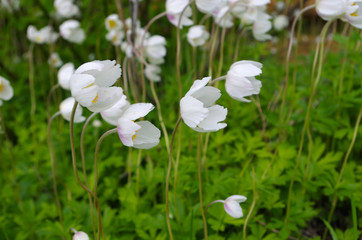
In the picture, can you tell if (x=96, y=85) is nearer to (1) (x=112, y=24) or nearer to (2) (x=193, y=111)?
(2) (x=193, y=111)

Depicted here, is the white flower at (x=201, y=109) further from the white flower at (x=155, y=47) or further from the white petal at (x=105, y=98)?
the white flower at (x=155, y=47)

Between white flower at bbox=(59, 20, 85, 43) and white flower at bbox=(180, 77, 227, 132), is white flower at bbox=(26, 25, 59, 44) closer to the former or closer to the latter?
white flower at bbox=(59, 20, 85, 43)

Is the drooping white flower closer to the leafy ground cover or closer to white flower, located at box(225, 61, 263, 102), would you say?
the leafy ground cover

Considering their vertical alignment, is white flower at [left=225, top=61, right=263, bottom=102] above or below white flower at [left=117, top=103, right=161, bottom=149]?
above

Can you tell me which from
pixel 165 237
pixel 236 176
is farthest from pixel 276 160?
pixel 165 237

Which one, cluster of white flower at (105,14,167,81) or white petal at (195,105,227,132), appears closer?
white petal at (195,105,227,132)

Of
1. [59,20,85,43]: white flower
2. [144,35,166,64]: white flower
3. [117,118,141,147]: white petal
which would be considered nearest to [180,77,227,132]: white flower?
[117,118,141,147]: white petal

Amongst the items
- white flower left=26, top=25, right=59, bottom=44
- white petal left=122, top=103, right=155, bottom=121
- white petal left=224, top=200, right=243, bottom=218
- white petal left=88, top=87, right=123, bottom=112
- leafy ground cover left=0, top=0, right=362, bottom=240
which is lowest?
leafy ground cover left=0, top=0, right=362, bottom=240

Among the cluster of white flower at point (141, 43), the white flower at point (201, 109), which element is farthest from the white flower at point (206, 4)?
the white flower at point (201, 109)

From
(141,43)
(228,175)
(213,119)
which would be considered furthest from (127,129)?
(141,43)

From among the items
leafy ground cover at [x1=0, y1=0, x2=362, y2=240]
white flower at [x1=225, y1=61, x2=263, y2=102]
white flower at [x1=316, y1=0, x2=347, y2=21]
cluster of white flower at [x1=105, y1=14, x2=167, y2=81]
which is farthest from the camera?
cluster of white flower at [x1=105, y1=14, x2=167, y2=81]

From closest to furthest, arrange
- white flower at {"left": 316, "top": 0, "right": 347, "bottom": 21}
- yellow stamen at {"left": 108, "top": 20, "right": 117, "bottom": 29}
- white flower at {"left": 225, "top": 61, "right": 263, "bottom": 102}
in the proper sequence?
1. white flower at {"left": 225, "top": 61, "right": 263, "bottom": 102}
2. white flower at {"left": 316, "top": 0, "right": 347, "bottom": 21}
3. yellow stamen at {"left": 108, "top": 20, "right": 117, "bottom": 29}
